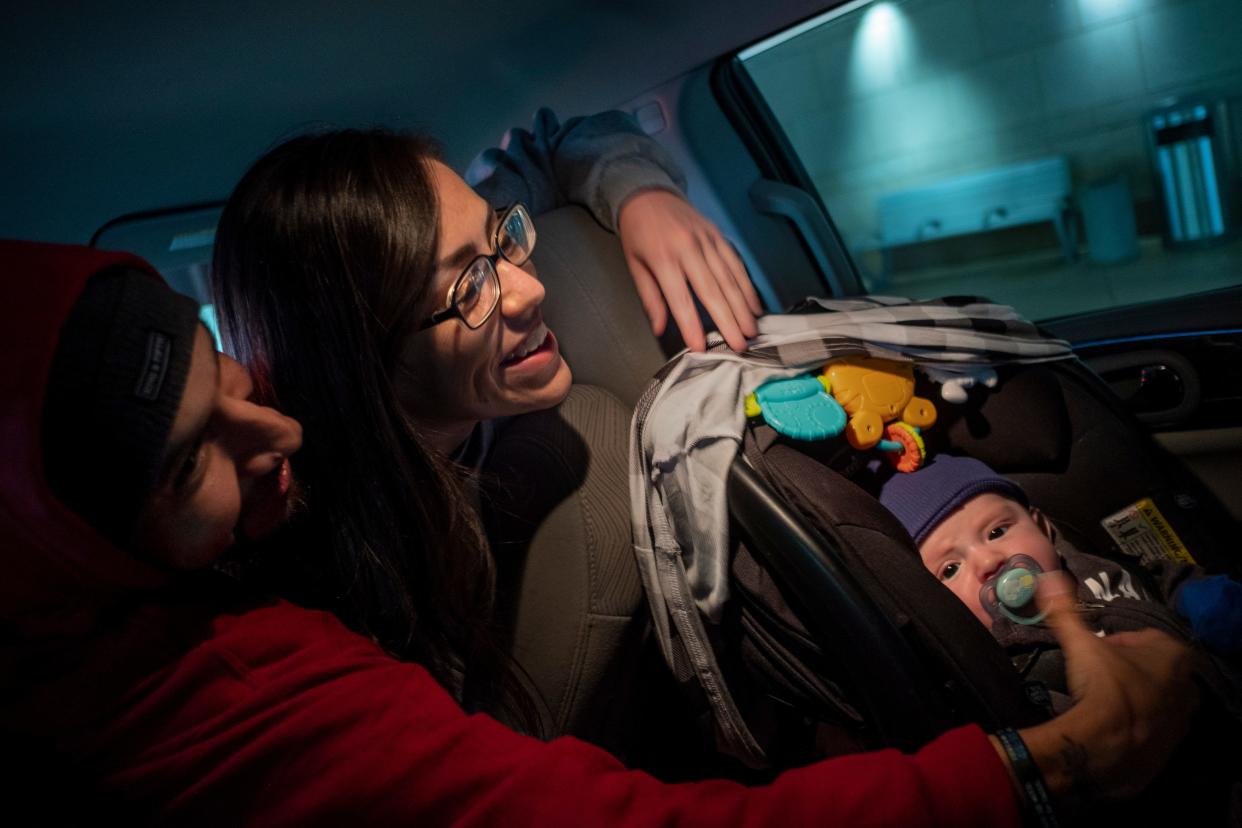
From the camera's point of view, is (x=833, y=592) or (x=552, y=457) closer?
(x=833, y=592)

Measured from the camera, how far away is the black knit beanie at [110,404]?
0.75 metres

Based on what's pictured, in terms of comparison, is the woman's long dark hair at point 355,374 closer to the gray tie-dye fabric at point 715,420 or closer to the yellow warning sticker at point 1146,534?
the gray tie-dye fabric at point 715,420

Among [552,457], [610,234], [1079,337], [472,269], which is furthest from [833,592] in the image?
[1079,337]

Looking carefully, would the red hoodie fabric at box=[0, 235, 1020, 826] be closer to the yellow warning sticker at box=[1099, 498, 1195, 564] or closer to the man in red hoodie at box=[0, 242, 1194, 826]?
the man in red hoodie at box=[0, 242, 1194, 826]

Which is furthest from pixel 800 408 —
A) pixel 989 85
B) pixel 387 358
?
pixel 989 85

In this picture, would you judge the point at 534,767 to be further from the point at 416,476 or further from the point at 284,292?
the point at 284,292

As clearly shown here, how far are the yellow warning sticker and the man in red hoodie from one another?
751 mm

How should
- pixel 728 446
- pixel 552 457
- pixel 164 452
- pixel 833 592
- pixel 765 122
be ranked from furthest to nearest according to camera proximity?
pixel 765 122 → pixel 552 457 → pixel 728 446 → pixel 833 592 → pixel 164 452

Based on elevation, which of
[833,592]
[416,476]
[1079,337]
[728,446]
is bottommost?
[1079,337]

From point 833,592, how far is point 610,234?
1.01 m

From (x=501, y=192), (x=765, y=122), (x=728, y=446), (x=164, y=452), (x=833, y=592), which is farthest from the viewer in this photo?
(x=765, y=122)

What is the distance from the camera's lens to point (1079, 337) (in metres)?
2.00

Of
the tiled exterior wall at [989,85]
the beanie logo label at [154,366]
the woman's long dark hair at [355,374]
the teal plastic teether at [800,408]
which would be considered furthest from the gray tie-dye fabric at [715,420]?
the tiled exterior wall at [989,85]

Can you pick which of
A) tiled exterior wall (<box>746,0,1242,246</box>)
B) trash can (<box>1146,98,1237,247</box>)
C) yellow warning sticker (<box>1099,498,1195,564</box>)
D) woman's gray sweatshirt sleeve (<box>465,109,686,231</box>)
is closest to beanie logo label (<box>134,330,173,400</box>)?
woman's gray sweatshirt sleeve (<box>465,109,686,231</box>)
